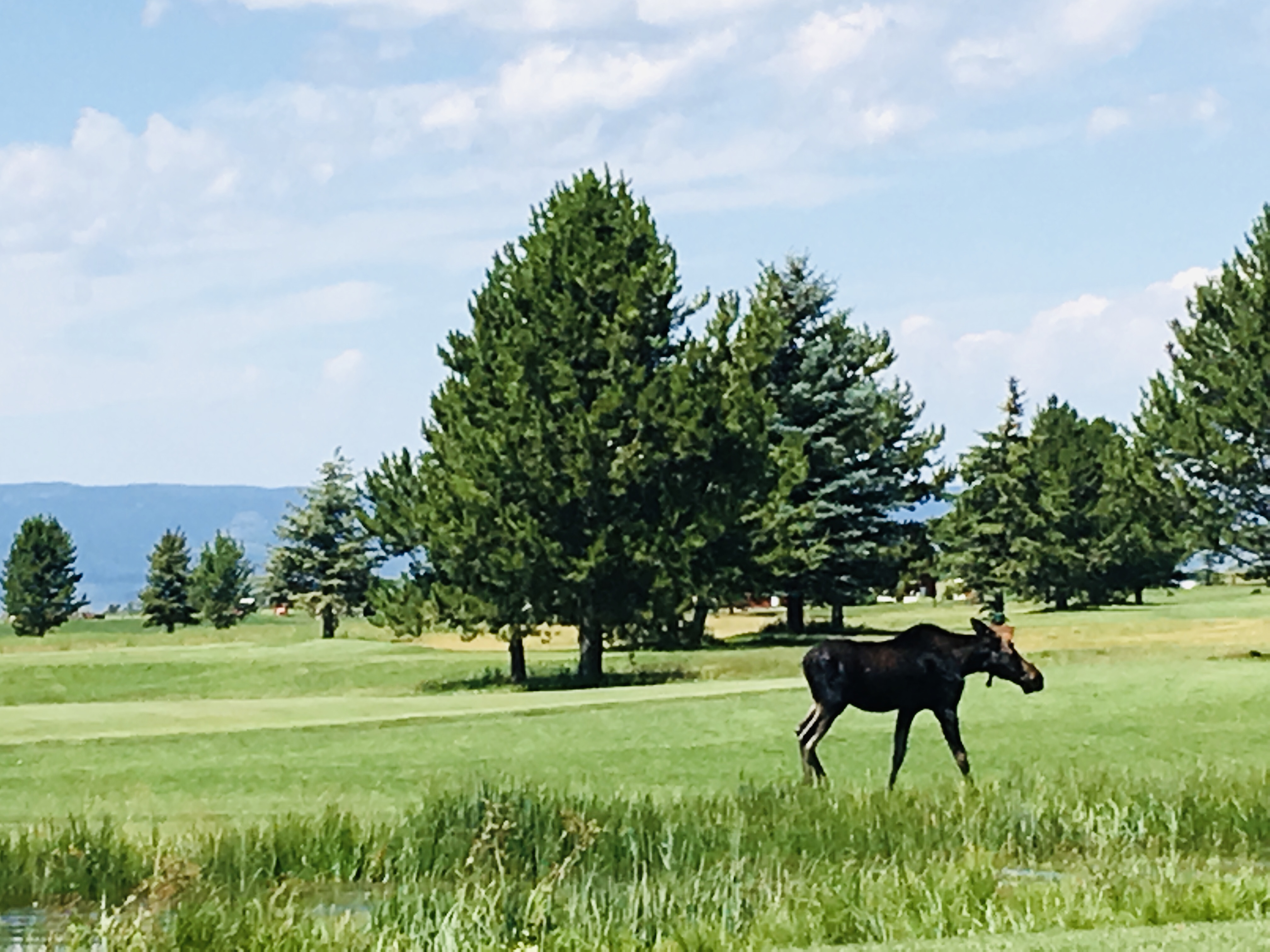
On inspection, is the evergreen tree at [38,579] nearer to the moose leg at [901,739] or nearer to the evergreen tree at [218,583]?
the evergreen tree at [218,583]

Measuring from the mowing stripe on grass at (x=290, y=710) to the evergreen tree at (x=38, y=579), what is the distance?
63.4 metres

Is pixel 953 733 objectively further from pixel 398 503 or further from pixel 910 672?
pixel 398 503

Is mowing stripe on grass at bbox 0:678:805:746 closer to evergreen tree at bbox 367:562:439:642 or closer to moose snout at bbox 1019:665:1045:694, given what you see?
evergreen tree at bbox 367:562:439:642

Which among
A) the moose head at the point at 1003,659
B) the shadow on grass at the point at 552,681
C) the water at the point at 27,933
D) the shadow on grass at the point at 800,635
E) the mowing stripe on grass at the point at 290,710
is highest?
the shadow on grass at the point at 800,635

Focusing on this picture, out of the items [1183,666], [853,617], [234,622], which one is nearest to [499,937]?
[1183,666]

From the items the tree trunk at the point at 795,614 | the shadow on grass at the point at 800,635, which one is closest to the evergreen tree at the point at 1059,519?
the shadow on grass at the point at 800,635

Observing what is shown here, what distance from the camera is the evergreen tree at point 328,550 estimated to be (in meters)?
97.8

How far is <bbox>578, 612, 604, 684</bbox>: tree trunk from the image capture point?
2014 inches

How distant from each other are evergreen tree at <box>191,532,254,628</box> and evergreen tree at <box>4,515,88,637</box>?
295 inches

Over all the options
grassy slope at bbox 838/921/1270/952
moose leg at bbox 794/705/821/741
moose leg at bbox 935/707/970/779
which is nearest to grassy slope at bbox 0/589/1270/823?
moose leg at bbox 935/707/970/779

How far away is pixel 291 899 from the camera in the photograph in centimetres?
1441

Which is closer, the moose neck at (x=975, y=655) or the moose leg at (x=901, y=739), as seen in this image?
the moose leg at (x=901, y=739)

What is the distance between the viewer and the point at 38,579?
11119 centimetres

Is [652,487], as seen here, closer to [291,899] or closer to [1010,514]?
[291,899]
